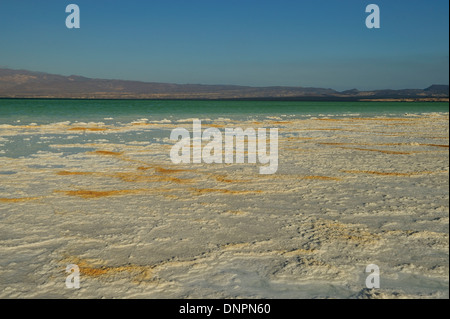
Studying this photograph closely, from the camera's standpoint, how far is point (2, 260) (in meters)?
3.71

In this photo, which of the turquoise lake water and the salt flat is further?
the turquoise lake water

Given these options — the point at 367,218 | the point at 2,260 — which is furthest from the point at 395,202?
the point at 2,260

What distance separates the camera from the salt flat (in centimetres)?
313

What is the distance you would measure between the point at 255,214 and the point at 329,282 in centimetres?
187

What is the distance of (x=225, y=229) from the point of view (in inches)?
174

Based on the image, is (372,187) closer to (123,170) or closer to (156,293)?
(156,293)

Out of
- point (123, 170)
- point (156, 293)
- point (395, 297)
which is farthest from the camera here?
point (123, 170)

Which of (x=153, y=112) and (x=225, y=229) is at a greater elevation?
(x=153, y=112)

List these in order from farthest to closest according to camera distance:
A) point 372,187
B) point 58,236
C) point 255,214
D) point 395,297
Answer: point 372,187 → point 255,214 → point 58,236 → point 395,297

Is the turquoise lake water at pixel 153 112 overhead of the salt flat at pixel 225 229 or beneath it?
overhead

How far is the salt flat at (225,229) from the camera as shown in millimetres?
3129

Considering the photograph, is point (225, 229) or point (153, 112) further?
point (153, 112)

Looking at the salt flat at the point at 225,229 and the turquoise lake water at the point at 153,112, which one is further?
the turquoise lake water at the point at 153,112

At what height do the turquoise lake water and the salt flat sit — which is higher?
the turquoise lake water
